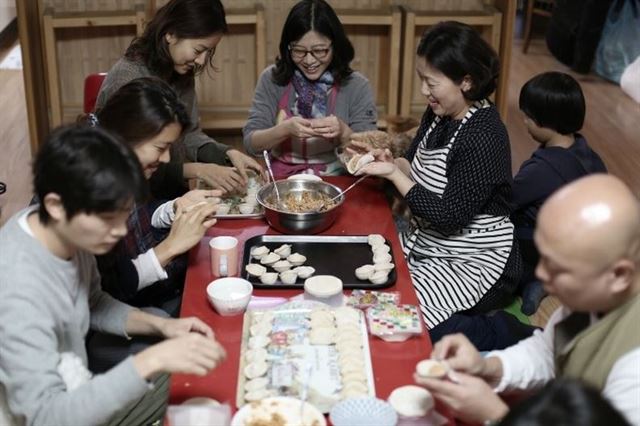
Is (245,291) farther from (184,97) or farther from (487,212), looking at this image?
(184,97)

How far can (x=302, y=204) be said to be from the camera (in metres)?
2.43

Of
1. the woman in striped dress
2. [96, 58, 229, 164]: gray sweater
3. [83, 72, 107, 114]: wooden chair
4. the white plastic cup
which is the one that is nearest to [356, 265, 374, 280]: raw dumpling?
the white plastic cup

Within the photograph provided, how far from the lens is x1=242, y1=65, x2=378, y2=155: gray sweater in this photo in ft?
10.2

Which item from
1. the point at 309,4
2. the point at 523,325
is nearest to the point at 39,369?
the point at 523,325

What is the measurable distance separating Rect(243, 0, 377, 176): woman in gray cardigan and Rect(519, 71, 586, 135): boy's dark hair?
2.14ft

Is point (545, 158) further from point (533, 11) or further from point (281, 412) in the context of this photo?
point (533, 11)

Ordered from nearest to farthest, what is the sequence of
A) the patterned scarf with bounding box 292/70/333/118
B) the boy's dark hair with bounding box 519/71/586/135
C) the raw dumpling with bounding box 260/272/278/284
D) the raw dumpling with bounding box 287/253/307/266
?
the raw dumpling with bounding box 260/272/278/284 < the raw dumpling with bounding box 287/253/307/266 < the boy's dark hair with bounding box 519/71/586/135 < the patterned scarf with bounding box 292/70/333/118

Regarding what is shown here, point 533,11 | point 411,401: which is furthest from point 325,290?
point 533,11

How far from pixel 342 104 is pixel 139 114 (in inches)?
51.8

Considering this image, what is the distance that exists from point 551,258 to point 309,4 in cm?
184

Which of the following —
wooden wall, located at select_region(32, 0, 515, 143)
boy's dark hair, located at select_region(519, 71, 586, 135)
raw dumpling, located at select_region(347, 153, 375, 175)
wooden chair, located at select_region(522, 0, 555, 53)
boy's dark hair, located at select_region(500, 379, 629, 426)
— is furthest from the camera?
wooden chair, located at select_region(522, 0, 555, 53)

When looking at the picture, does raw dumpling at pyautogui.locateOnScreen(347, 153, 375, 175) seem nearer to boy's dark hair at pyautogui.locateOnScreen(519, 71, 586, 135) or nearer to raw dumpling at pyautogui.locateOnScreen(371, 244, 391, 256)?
raw dumpling at pyautogui.locateOnScreen(371, 244, 391, 256)

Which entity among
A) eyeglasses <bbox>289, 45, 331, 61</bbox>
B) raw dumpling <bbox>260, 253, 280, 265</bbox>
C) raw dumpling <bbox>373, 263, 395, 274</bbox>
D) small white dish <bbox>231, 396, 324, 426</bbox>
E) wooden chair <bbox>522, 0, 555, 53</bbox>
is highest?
eyeglasses <bbox>289, 45, 331, 61</bbox>

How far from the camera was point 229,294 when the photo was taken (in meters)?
1.86
